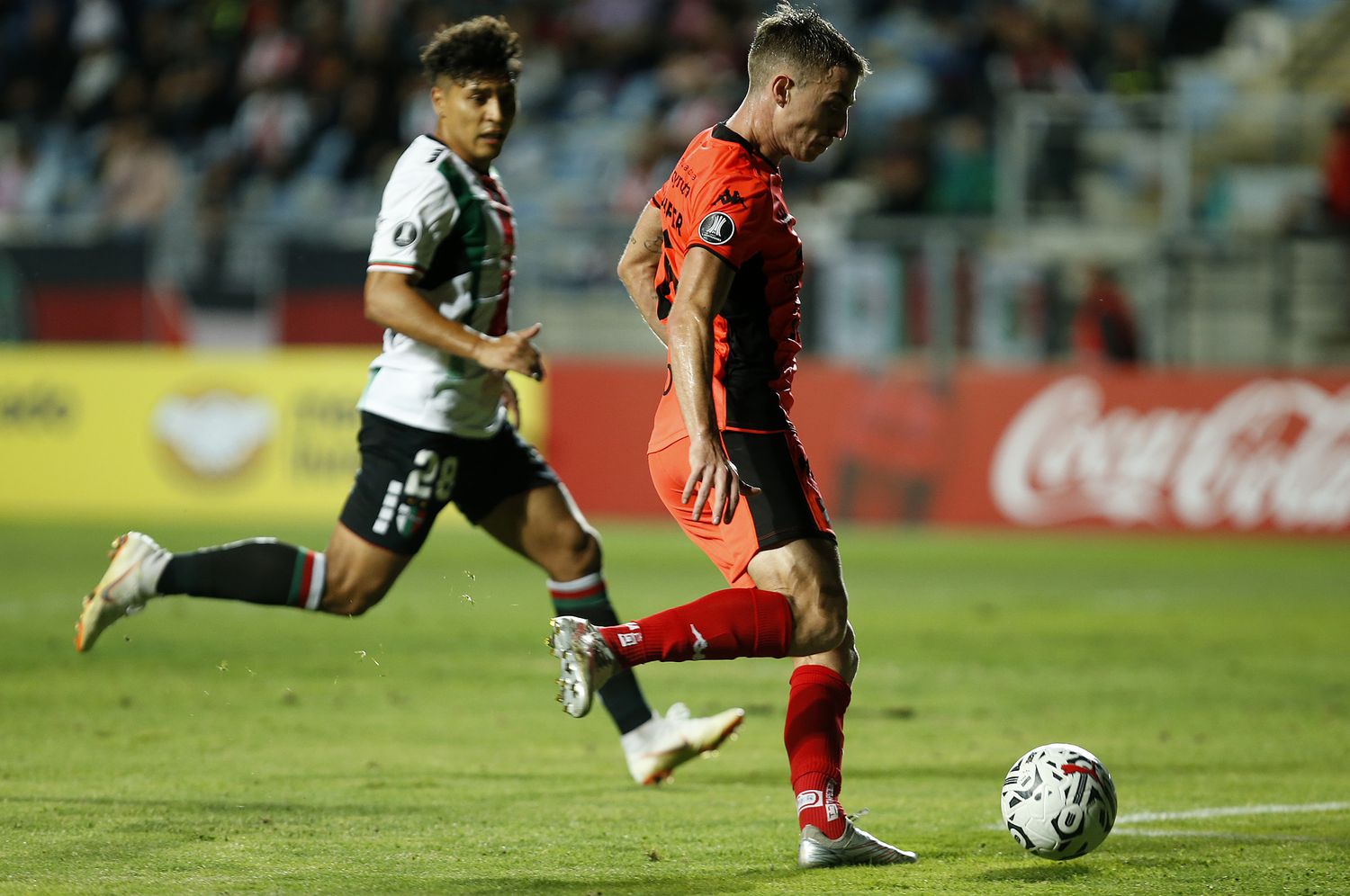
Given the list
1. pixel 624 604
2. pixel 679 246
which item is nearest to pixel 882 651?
pixel 624 604

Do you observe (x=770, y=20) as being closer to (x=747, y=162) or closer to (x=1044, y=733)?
(x=747, y=162)

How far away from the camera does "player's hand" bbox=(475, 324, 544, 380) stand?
17.5 ft

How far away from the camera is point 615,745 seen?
23.1ft

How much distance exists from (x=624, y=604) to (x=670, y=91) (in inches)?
390

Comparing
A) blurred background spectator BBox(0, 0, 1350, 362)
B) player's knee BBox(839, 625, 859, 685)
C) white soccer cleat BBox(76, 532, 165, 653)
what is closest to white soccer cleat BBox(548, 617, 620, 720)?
player's knee BBox(839, 625, 859, 685)

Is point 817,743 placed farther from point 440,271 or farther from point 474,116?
point 474,116

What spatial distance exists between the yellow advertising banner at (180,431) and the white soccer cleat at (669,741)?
35.2 ft

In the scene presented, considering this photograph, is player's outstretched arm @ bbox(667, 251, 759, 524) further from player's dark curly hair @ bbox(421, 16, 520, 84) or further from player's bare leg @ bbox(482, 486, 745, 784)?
player's dark curly hair @ bbox(421, 16, 520, 84)

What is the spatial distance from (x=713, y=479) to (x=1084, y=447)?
39.3 feet

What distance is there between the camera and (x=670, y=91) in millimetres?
19688

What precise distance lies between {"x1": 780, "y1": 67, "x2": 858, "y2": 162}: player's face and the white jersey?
5.10 feet

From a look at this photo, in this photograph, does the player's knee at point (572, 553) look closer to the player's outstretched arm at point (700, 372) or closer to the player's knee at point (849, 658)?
the player's knee at point (849, 658)

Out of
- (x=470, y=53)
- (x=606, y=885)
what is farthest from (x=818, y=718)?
(x=470, y=53)

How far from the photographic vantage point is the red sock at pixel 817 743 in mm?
4746
